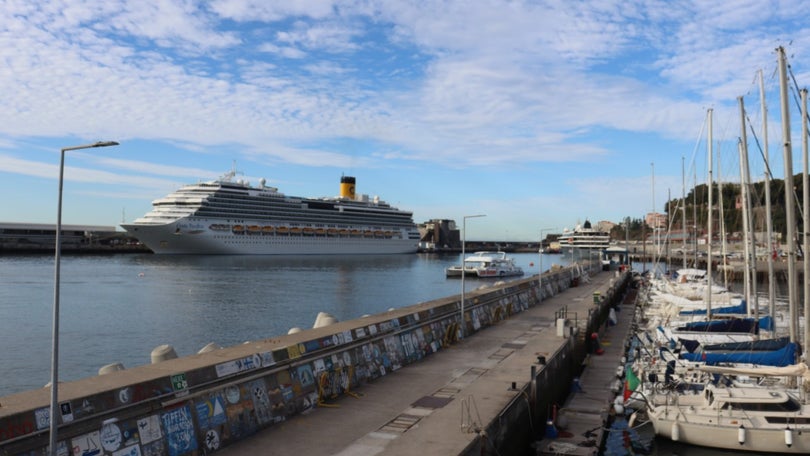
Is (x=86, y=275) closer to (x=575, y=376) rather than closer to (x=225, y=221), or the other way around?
(x=225, y=221)

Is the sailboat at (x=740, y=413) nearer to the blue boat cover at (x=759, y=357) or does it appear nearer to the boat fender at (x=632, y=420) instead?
the boat fender at (x=632, y=420)

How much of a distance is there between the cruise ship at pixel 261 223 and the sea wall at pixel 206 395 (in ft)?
367

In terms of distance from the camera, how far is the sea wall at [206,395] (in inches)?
390

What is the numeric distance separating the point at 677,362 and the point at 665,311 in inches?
802

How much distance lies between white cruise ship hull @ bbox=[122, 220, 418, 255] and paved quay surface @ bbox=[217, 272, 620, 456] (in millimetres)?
109879

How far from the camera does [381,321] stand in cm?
2084

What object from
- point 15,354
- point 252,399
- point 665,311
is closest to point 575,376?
point 252,399

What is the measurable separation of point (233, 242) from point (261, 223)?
8.11 m

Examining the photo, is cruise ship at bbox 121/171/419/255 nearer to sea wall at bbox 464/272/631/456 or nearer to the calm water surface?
the calm water surface

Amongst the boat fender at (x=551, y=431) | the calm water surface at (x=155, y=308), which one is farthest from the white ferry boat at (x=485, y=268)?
the boat fender at (x=551, y=431)

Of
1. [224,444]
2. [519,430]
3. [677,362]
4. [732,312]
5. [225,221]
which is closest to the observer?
[224,444]

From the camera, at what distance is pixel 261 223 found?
137 m

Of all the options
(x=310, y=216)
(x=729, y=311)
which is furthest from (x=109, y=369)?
(x=310, y=216)

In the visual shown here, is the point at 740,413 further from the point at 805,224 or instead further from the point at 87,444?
the point at 87,444
